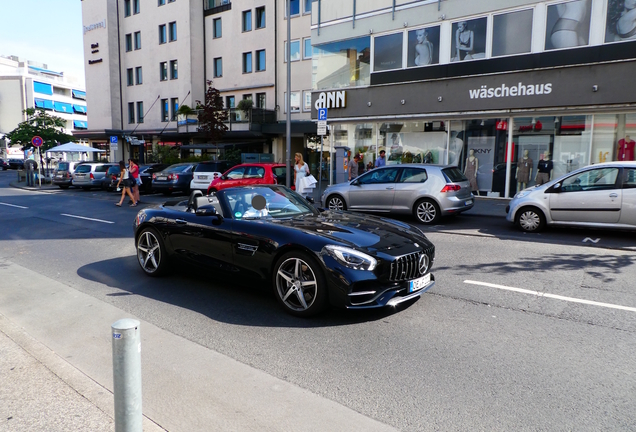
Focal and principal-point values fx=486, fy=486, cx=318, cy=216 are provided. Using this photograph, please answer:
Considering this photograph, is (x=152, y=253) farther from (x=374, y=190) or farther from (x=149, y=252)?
(x=374, y=190)

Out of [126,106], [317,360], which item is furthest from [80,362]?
[126,106]

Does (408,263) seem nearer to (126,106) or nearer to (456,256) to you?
(456,256)

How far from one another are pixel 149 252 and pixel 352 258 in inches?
137

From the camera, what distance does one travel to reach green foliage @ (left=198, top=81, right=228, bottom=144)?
30984 millimetres

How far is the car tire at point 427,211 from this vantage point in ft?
39.5

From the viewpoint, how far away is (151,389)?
3553mm

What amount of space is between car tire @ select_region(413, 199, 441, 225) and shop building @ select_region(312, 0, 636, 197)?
5756mm

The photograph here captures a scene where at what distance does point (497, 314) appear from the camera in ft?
16.8

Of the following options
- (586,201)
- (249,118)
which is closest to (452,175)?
(586,201)

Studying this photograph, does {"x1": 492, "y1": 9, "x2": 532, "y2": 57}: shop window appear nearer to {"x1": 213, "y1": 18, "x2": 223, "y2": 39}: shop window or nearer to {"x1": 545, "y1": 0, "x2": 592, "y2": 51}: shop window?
{"x1": 545, "y1": 0, "x2": 592, "y2": 51}: shop window

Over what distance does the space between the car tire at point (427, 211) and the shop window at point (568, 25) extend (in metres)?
7.67

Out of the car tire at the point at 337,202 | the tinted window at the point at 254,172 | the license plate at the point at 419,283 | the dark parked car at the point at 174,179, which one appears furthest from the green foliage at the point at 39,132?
the license plate at the point at 419,283

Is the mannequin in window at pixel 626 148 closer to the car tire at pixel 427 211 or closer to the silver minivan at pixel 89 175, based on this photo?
the car tire at pixel 427 211


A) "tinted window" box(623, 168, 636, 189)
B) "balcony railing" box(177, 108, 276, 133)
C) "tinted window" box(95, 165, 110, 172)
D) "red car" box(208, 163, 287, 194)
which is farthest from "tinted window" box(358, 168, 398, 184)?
"balcony railing" box(177, 108, 276, 133)
